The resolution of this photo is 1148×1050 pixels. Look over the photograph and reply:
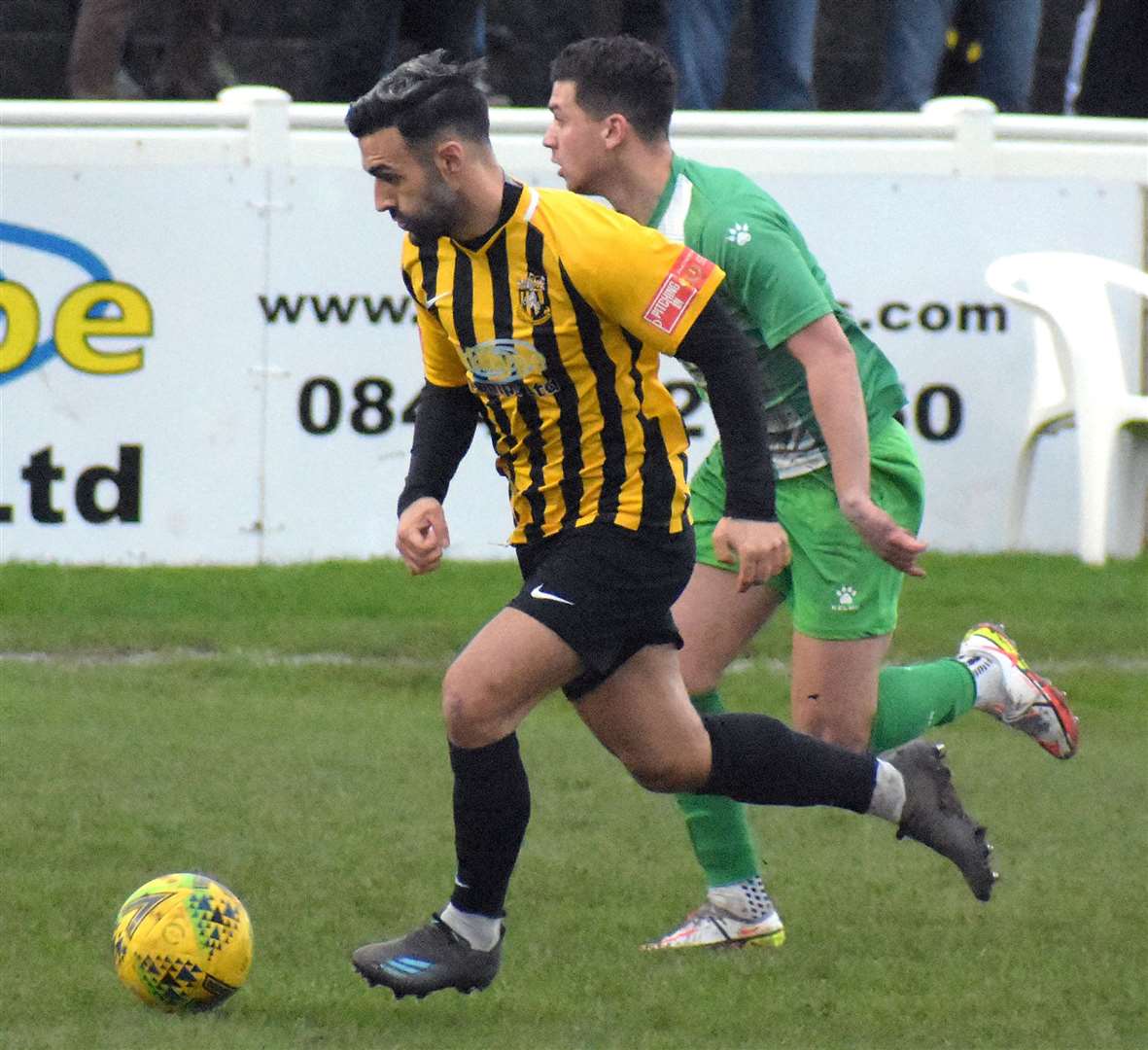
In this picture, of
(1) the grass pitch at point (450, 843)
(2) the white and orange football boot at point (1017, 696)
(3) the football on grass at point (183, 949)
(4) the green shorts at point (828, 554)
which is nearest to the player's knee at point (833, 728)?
(4) the green shorts at point (828, 554)

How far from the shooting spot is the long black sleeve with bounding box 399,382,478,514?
5043mm

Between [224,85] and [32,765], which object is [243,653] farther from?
[224,85]

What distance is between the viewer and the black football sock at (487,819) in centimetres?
470

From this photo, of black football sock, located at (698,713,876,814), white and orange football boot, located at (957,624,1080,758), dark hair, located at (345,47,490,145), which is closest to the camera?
dark hair, located at (345,47,490,145)

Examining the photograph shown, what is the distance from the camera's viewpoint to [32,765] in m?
6.95

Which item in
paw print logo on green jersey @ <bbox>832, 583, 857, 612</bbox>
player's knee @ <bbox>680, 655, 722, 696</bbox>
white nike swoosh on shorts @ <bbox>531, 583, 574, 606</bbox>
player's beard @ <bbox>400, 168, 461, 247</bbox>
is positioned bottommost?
player's knee @ <bbox>680, 655, 722, 696</bbox>

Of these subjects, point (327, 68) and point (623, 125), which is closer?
point (623, 125)

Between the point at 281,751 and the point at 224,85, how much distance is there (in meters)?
4.97

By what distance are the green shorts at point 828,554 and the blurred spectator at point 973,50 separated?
5.65 metres

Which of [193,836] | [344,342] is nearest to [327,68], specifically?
[344,342]

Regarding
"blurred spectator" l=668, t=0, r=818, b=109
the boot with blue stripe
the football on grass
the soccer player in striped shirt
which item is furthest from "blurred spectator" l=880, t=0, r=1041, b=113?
the football on grass

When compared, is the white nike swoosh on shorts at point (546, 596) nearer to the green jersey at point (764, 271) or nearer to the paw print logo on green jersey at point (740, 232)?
the green jersey at point (764, 271)

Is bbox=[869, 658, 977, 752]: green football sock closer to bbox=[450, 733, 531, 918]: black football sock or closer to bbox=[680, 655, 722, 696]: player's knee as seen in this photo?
bbox=[680, 655, 722, 696]: player's knee

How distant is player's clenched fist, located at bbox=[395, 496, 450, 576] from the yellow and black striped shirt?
0.16 meters
